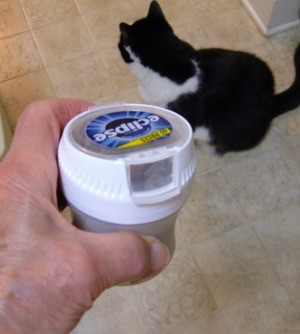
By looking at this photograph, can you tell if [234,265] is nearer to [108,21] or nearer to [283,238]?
[283,238]

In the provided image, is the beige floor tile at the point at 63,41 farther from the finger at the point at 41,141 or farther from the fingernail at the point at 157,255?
the fingernail at the point at 157,255

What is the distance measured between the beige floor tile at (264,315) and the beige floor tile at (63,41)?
793 mm

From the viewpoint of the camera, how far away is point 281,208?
1022 millimetres

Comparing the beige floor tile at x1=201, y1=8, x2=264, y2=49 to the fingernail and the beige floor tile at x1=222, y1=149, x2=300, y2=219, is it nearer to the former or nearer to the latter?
the beige floor tile at x1=222, y1=149, x2=300, y2=219

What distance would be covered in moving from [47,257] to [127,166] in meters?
0.12

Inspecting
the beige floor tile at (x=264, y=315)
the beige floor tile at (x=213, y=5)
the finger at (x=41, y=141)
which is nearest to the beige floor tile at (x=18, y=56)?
the beige floor tile at (x=213, y=5)

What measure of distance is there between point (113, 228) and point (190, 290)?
589 millimetres

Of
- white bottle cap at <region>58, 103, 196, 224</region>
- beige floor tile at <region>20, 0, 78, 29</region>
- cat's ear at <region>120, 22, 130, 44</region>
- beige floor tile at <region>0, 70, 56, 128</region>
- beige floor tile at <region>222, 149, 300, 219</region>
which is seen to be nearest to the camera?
white bottle cap at <region>58, 103, 196, 224</region>

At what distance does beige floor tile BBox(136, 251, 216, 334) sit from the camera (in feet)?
3.00

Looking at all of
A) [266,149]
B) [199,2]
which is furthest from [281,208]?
[199,2]

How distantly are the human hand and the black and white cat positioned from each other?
0.52 m

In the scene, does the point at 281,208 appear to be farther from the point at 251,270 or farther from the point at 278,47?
the point at 278,47

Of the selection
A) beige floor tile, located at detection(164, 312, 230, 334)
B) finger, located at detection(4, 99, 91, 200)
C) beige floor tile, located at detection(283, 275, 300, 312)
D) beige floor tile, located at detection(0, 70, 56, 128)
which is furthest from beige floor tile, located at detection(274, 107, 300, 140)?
finger, located at detection(4, 99, 91, 200)

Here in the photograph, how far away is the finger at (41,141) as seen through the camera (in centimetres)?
44
